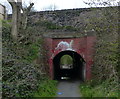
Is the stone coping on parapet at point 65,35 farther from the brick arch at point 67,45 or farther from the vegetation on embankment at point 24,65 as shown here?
the vegetation on embankment at point 24,65

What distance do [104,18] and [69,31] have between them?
3.67 m

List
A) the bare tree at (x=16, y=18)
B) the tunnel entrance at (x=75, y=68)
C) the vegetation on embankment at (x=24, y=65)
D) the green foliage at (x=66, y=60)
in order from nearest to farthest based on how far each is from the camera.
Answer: the vegetation on embankment at (x=24, y=65)
the bare tree at (x=16, y=18)
the tunnel entrance at (x=75, y=68)
the green foliage at (x=66, y=60)

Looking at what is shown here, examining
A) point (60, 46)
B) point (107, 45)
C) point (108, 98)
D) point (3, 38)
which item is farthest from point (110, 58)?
point (3, 38)

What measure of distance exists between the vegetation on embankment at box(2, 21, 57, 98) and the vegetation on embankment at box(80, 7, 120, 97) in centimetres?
258

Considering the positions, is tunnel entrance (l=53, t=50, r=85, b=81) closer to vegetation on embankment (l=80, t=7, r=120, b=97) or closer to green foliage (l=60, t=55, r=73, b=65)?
vegetation on embankment (l=80, t=7, r=120, b=97)

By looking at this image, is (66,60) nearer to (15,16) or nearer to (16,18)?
(16,18)

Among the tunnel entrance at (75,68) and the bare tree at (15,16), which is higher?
the bare tree at (15,16)

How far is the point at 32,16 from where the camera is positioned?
1319cm

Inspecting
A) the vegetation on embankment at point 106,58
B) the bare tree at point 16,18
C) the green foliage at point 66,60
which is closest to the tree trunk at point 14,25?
the bare tree at point 16,18

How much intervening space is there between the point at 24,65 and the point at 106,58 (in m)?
4.42

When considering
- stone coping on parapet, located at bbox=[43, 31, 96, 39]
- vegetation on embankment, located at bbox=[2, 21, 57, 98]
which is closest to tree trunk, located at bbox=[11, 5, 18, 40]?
vegetation on embankment, located at bbox=[2, 21, 57, 98]

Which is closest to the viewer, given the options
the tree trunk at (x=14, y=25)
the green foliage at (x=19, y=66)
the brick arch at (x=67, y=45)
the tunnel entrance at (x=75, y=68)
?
the green foliage at (x=19, y=66)

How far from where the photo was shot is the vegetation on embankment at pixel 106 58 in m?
7.31

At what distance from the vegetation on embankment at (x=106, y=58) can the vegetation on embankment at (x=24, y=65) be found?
2.58 m
